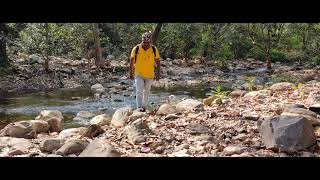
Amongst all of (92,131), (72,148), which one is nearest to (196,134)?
(72,148)

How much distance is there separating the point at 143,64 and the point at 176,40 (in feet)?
58.8

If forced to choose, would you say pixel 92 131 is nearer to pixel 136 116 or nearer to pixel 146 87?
pixel 136 116

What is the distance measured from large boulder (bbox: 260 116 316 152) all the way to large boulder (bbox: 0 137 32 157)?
9.38ft

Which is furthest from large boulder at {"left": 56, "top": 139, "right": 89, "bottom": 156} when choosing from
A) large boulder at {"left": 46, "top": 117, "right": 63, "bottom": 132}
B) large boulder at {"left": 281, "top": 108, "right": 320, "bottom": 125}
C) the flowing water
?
the flowing water

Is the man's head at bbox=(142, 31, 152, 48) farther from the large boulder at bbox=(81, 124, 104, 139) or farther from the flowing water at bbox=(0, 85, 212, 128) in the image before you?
the flowing water at bbox=(0, 85, 212, 128)

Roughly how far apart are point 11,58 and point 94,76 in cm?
394

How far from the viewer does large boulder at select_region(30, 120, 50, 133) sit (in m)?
7.52

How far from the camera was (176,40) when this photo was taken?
24.9 metres

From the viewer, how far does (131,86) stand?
15773mm
